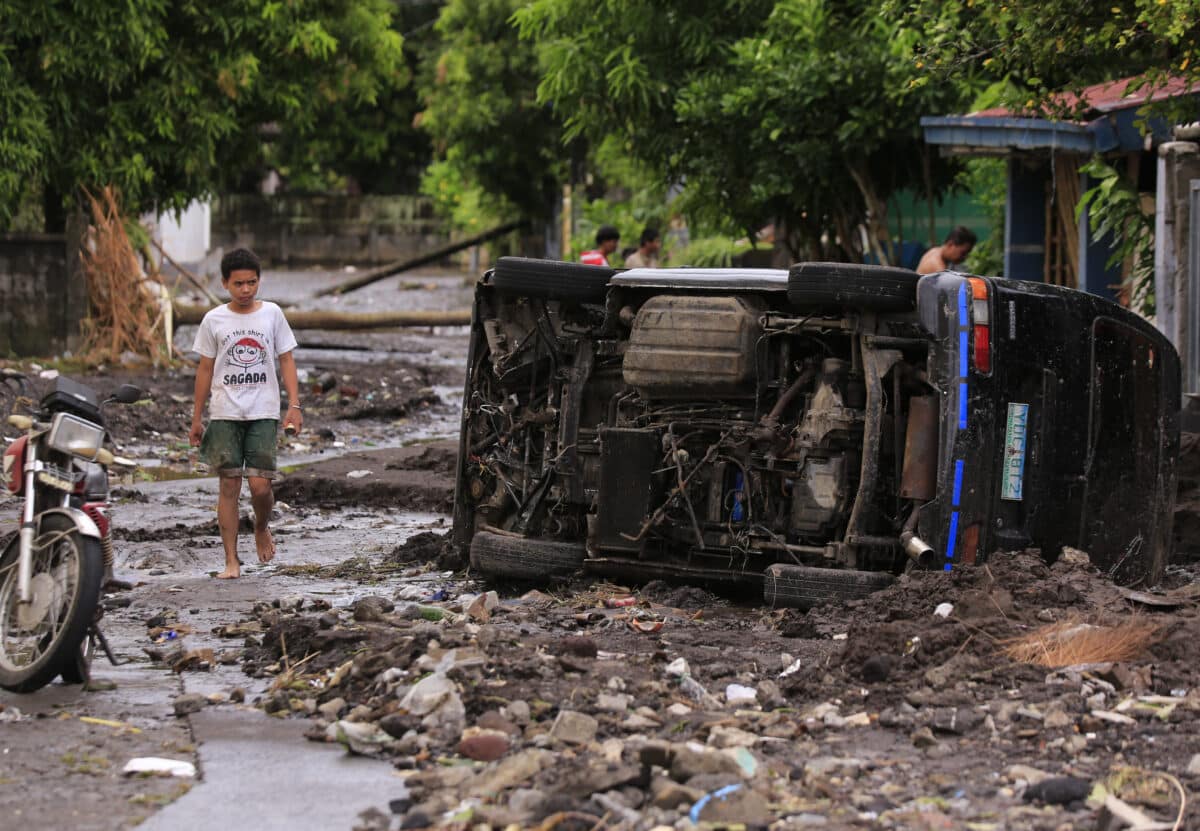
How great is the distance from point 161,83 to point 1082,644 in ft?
53.2

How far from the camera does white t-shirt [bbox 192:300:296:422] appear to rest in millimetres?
9148

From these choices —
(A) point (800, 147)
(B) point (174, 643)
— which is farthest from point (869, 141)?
(B) point (174, 643)

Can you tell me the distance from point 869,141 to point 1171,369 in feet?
33.8

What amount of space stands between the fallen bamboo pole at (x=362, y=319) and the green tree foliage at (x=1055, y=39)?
12.6m

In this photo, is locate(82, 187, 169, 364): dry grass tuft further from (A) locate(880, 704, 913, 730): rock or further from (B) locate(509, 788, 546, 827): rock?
(B) locate(509, 788, 546, 827): rock

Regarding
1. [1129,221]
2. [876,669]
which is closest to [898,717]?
[876,669]

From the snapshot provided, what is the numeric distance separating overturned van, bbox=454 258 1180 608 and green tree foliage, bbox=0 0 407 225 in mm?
11660

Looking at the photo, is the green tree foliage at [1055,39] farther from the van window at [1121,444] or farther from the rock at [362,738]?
the rock at [362,738]

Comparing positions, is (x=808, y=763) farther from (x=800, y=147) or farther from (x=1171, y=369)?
(x=800, y=147)

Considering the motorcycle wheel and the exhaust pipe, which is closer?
the motorcycle wheel

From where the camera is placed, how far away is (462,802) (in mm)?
5008

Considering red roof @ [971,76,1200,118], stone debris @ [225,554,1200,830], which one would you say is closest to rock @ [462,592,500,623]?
stone debris @ [225,554,1200,830]

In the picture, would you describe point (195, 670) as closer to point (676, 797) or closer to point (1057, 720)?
point (676, 797)

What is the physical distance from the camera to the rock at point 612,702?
5.91m
